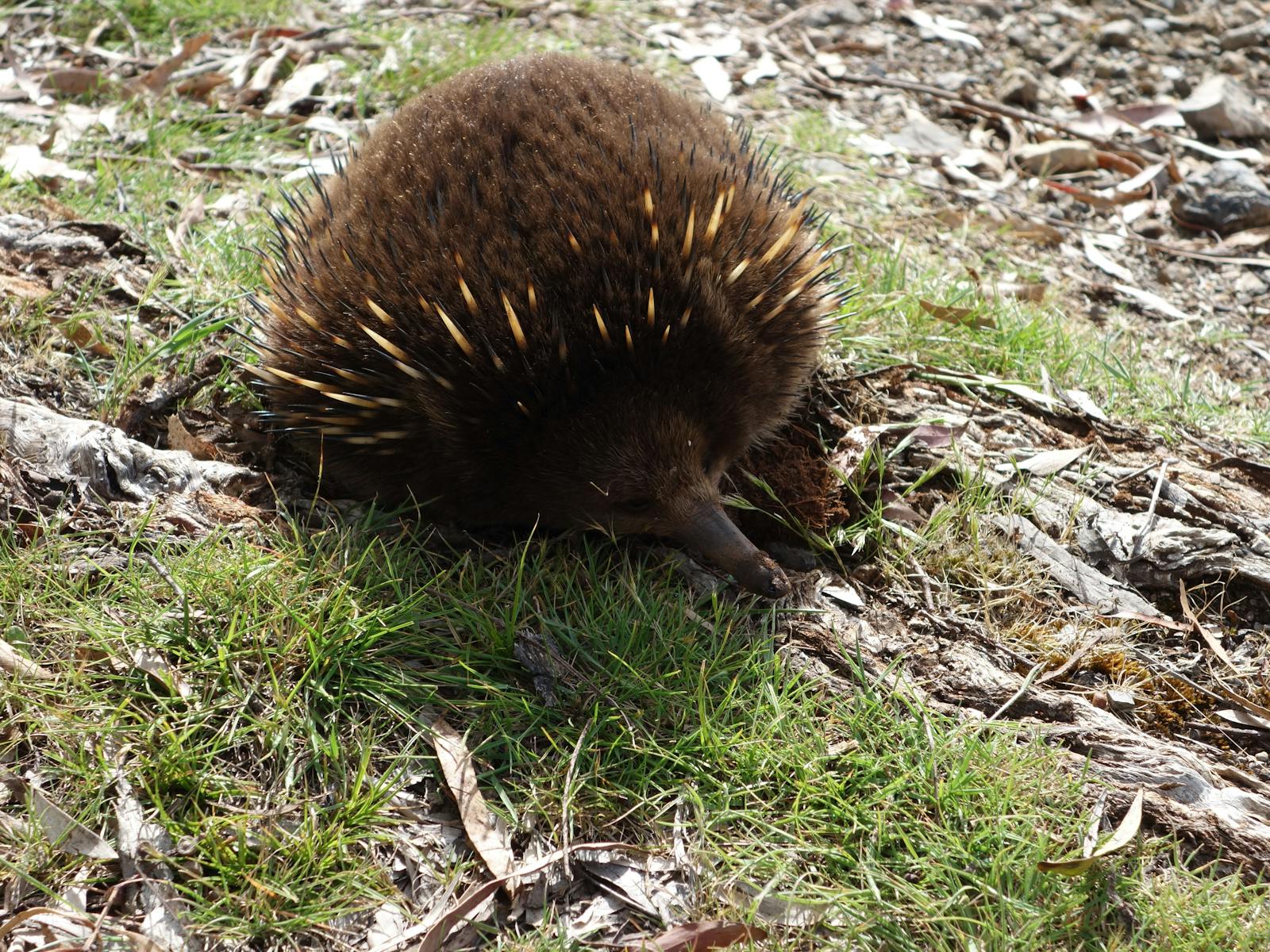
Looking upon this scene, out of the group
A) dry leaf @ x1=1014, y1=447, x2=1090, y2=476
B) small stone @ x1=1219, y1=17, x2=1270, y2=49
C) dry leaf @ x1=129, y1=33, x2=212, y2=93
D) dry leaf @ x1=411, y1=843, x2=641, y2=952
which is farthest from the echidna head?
small stone @ x1=1219, y1=17, x2=1270, y2=49

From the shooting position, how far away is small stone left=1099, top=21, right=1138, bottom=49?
20.0 ft

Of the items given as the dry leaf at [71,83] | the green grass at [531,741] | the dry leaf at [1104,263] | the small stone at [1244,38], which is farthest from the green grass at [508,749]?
the small stone at [1244,38]

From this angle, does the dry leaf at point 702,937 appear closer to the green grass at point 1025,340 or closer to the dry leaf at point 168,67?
the green grass at point 1025,340

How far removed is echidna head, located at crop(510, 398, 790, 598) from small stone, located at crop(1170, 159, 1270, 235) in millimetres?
3299

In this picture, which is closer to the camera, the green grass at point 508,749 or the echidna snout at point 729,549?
the green grass at point 508,749

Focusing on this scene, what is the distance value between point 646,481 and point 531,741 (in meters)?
0.62

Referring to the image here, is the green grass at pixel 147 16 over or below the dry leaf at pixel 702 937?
over

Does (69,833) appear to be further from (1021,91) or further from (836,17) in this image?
(836,17)

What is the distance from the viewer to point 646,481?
2520mm

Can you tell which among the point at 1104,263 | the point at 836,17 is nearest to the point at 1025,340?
the point at 1104,263

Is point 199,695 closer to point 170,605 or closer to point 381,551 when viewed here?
point 170,605

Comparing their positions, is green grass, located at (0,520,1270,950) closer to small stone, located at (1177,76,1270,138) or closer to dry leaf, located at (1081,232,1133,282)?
dry leaf, located at (1081,232,1133,282)

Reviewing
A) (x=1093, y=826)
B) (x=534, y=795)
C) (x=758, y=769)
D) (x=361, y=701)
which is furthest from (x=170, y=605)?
(x=1093, y=826)

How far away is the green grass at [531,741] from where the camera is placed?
1.98 m
